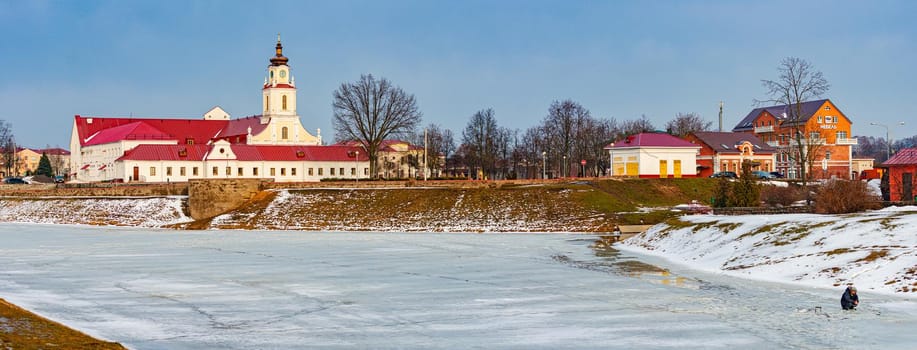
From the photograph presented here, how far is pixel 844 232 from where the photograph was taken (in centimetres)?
3297

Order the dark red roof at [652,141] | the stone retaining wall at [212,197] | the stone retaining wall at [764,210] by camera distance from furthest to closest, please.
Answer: the dark red roof at [652,141] < the stone retaining wall at [212,197] < the stone retaining wall at [764,210]

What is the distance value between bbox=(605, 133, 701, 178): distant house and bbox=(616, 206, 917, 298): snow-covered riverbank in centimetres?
3509

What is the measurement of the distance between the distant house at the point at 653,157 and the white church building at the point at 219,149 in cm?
3284

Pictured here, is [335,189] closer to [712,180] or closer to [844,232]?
[712,180]

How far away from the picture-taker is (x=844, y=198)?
4266 centimetres

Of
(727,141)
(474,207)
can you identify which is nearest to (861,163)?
(727,141)

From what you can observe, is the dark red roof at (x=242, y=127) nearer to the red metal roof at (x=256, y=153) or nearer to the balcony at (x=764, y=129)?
the red metal roof at (x=256, y=153)

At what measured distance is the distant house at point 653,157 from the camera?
77938 millimetres

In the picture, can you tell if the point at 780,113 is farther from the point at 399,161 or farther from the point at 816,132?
the point at 399,161

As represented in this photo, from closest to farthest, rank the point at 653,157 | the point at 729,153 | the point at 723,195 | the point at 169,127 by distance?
the point at 723,195
the point at 653,157
the point at 729,153
the point at 169,127

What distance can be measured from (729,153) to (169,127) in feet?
221

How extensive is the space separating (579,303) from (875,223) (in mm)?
13740

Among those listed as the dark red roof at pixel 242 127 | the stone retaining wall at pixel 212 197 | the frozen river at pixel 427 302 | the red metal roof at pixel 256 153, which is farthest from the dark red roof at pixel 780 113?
the frozen river at pixel 427 302

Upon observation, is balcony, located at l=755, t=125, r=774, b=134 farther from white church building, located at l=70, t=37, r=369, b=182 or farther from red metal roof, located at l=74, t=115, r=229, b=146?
red metal roof, located at l=74, t=115, r=229, b=146
